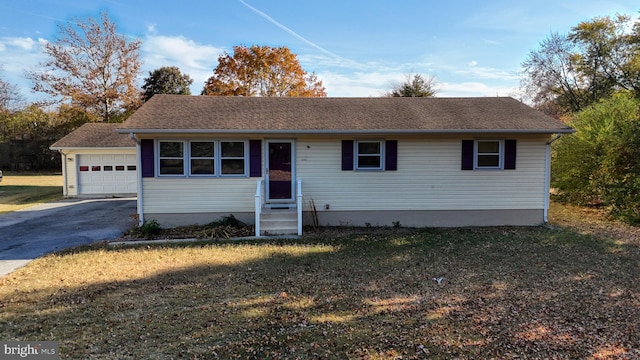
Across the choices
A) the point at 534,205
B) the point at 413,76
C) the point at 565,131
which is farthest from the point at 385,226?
the point at 413,76

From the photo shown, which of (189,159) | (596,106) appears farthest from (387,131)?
(596,106)

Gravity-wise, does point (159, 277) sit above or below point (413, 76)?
below

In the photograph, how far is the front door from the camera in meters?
10.1

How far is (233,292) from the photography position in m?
5.27

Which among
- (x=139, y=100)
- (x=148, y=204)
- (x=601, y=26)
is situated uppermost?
(x=601, y=26)

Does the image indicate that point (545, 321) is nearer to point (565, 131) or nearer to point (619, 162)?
point (565, 131)

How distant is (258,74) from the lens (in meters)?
30.0

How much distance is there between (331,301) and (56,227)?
9.07 metres

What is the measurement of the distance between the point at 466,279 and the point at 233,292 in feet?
12.0

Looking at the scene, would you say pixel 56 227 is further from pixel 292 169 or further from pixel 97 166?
pixel 97 166

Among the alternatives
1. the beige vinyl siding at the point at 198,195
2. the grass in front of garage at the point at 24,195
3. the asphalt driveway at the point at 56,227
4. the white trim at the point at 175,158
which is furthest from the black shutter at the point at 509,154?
the grass in front of garage at the point at 24,195

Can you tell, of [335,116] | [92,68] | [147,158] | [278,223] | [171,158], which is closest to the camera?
[278,223]

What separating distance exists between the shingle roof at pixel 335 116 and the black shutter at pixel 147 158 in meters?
0.53

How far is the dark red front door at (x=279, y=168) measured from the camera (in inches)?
399
